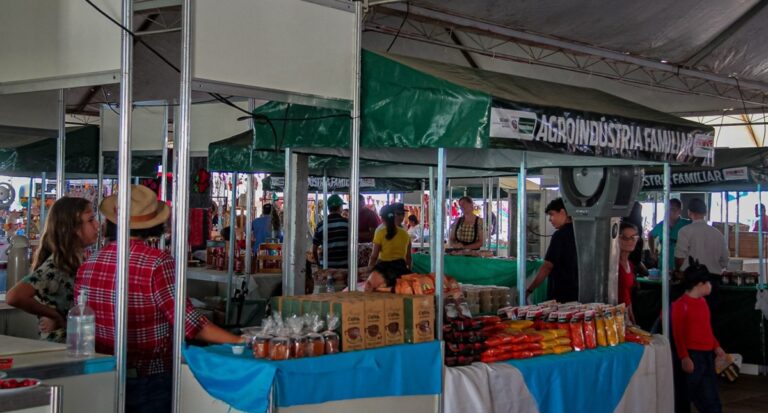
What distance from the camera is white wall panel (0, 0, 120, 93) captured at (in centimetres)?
388

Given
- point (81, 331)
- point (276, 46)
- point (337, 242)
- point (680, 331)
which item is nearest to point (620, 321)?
point (680, 331)

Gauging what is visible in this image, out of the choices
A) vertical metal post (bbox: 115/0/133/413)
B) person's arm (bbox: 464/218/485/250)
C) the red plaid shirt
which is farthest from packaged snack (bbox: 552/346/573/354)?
person's arm (bbox: 464/218/485/250)

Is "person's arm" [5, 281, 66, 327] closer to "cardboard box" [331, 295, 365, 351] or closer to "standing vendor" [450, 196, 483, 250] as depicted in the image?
"cardboard box" [331, 295, 365, 351]

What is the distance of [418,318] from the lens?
4.23 metres

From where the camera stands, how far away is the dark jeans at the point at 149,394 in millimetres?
4051

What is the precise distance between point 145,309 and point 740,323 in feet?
25.1

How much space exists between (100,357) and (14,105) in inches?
114

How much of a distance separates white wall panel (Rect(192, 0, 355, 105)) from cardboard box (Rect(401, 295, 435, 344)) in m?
1.19

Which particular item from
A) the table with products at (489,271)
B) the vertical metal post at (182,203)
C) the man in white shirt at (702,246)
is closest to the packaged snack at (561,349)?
the vertical metal post at (182,203)

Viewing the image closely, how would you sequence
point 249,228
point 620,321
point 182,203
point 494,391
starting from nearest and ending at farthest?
point 182,203 → point 494,391 → point 620,321 → point 249,228

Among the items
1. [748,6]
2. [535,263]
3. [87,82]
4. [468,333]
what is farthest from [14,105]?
[748,6]

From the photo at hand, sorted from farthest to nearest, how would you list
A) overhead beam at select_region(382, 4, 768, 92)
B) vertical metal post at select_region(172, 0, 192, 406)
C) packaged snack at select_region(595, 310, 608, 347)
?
overhead beam at select_region(382, 4, 768, 92)
packaged snack at select_region(595, 310, 608, 347)
vertical metal post at select_region(172, 0, 192, 406)

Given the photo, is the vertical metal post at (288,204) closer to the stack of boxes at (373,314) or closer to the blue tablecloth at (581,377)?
the stack of boxes at (373,314)

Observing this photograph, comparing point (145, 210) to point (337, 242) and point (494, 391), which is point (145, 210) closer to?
point (494, 391)
